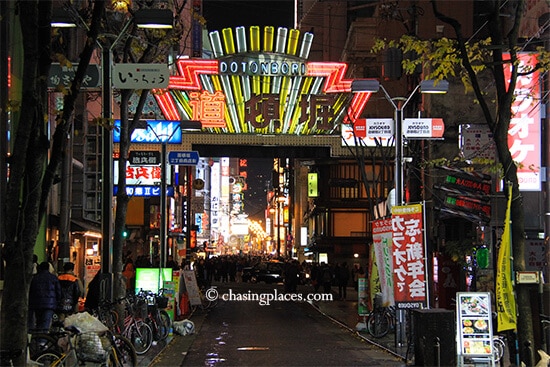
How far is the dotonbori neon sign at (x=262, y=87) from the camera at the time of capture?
3475 cm

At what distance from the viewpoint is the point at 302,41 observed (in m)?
35.2

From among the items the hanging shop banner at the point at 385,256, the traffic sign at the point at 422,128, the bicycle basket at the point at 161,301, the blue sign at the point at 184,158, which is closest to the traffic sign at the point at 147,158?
the blue sign at the point at 184,158

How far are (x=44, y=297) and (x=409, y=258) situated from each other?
8322 mm

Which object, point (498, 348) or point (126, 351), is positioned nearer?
point (126, 351)

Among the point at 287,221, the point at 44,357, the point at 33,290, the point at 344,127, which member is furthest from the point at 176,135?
the point at 287,221

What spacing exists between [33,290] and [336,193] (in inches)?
2082

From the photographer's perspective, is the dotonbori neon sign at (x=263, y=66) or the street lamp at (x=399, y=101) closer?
the street lamp at (x=399, y=101)

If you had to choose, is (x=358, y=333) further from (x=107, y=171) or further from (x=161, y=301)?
(x=107, y=171)

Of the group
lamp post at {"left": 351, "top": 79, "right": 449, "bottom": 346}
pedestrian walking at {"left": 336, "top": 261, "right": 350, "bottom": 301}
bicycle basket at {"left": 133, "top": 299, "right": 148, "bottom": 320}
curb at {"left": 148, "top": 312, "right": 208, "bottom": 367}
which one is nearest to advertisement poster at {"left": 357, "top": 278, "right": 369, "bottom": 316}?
lamp post at {"left": 351, "top": 79, "right": 449, "bottom": 346}

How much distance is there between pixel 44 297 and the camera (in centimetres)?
1556

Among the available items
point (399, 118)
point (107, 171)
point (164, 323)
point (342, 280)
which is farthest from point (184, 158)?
point (342, 280)

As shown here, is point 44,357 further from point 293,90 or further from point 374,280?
point 293,90

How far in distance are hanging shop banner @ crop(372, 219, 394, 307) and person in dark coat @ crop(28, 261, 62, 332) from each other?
27.0 ft

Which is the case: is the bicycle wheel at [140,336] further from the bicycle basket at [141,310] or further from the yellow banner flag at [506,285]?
the yellow banner flag at [506,285]
